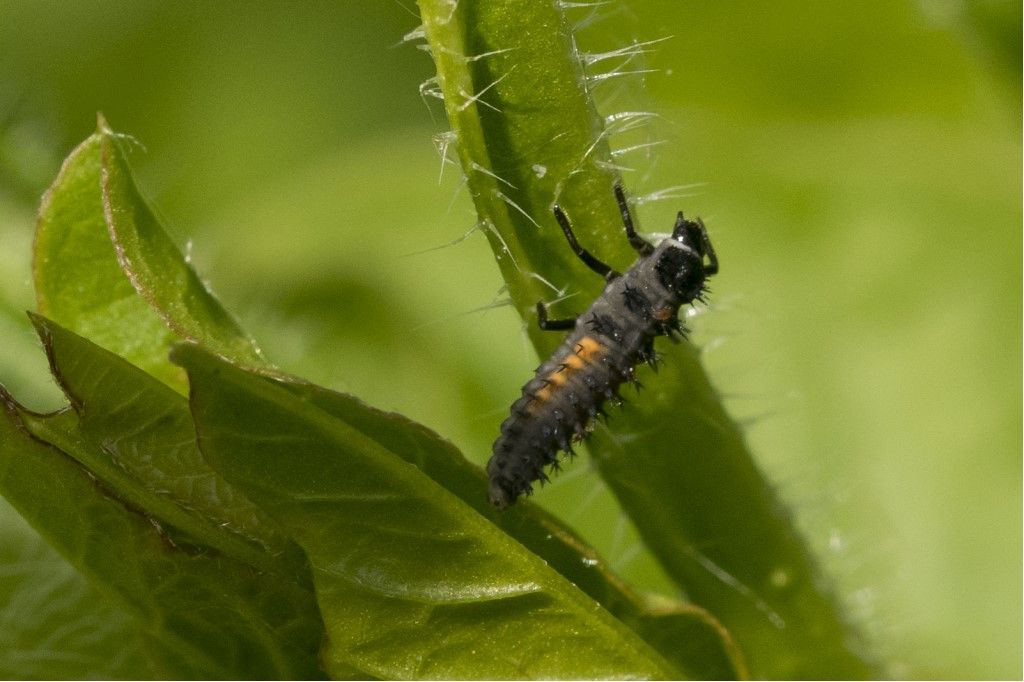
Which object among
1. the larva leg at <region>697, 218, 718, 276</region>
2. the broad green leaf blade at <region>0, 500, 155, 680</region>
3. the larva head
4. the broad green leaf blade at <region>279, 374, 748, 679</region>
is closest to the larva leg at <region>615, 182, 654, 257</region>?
the larva head

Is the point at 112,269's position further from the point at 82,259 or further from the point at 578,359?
the point at 578,359

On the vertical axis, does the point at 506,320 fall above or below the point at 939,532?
above

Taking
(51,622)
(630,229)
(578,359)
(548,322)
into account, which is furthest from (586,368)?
(51,622)

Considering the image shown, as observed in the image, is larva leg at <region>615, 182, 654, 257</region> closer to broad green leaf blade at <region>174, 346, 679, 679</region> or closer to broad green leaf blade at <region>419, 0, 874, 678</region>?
broad green leaf blade at <region>419, 0, 874, 678</region>

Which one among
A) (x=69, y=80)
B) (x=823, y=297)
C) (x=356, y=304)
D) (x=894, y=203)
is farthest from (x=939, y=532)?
(x=69, y=80)

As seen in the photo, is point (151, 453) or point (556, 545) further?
point (556, 545)

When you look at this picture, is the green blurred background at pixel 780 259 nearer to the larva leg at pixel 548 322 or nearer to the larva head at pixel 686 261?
the larva head at pixel 686 261

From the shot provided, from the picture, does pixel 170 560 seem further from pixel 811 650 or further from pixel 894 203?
pixel 894 203
